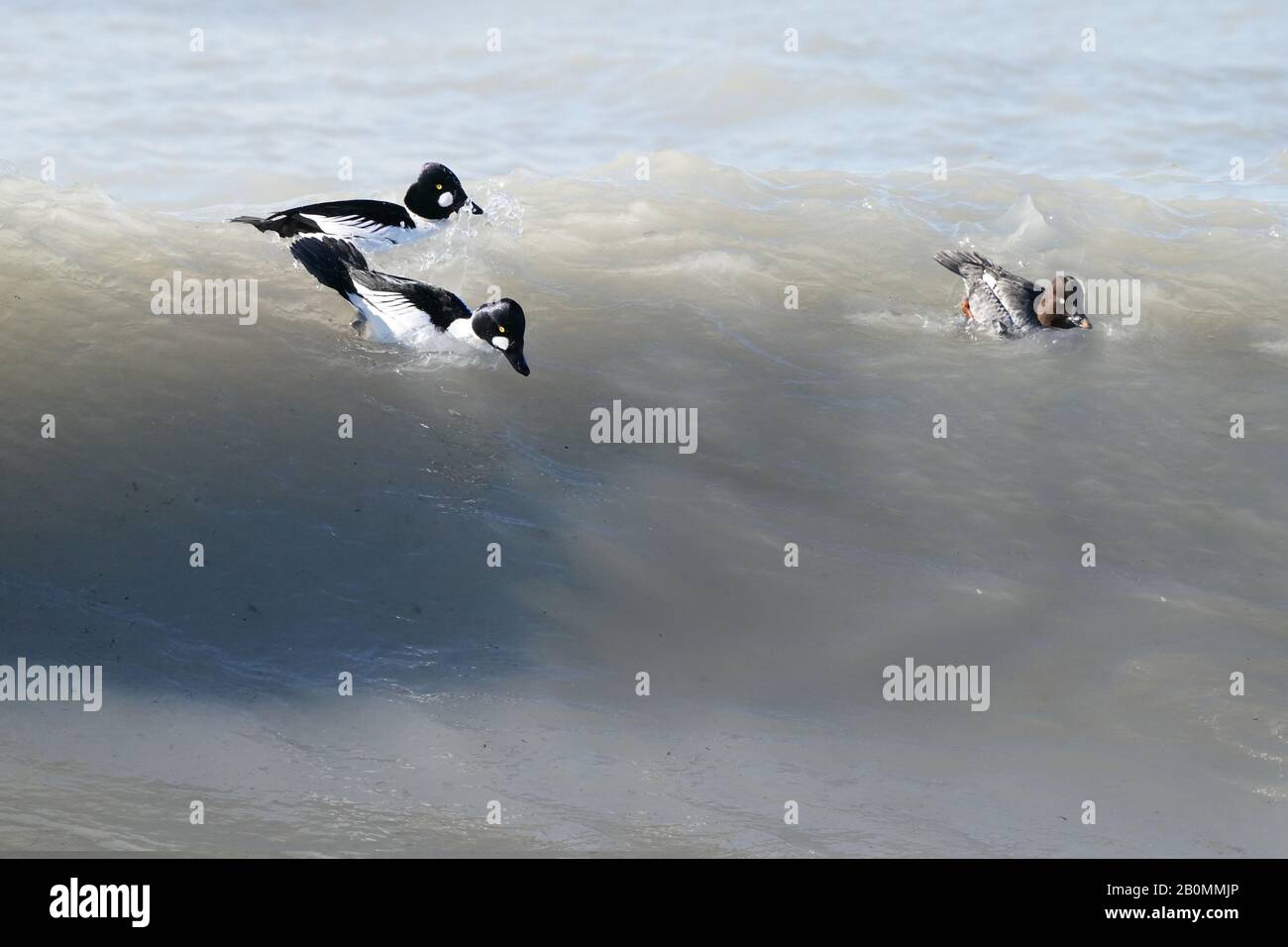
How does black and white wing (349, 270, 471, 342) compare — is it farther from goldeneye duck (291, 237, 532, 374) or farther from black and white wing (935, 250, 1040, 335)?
black and white wing (935, 250, 1040, 335)

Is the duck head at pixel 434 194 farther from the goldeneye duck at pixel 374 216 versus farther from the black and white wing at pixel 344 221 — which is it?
the black and white wing at pixel 344 221

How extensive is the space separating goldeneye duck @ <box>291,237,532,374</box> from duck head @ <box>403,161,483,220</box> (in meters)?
1.61

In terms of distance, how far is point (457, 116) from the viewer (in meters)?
14.6

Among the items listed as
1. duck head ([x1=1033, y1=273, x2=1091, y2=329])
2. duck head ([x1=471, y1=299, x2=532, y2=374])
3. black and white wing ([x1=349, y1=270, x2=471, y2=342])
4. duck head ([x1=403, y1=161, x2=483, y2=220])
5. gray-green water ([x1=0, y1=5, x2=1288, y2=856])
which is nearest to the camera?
gray-green water ([x1=0, y1=5, x2=1288, y2=856])

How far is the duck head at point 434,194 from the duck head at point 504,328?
2187 millimetres

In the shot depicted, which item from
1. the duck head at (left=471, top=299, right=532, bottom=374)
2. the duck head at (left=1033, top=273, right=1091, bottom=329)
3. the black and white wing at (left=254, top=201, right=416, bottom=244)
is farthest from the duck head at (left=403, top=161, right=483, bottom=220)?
the duck head at (left=1033, top=273, right=1091, bottom=329)

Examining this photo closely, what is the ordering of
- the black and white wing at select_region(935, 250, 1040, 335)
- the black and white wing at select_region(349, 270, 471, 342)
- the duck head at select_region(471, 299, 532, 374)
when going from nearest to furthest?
the duck head at select_region(471, 299, 532, 374) < the black and white wing at select_region(349, 270, 471, 342) < the black and white wing at select_region(935, 250, 1040, 335)

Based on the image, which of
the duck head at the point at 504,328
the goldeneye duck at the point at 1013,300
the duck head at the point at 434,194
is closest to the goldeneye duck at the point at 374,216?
the duck head at the point at 434,194

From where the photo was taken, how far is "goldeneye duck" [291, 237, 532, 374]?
9.12 m

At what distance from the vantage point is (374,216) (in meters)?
10.5

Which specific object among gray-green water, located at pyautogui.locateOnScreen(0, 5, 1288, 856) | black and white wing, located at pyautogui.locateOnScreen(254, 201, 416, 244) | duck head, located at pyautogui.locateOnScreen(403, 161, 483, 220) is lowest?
gray-green water, located at pyautogui.locateOnScreen(0, 5, 1288, 856)

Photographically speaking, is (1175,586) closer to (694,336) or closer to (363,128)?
(694,336)

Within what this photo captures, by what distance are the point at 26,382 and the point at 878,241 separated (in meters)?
6.81

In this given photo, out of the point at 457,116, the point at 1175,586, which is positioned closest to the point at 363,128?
the point at 457,116
